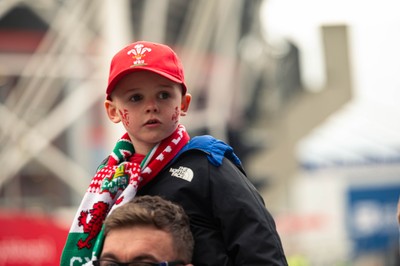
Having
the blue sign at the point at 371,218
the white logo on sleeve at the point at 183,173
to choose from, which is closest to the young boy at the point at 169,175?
the white logo on sleeve at the point at 183,173

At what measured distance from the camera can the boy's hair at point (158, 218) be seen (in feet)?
13.3

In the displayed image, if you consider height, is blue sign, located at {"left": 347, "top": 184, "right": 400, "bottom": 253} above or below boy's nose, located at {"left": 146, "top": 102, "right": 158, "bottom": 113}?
below

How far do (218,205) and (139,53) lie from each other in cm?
65

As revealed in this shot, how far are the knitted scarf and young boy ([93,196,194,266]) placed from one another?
13.3 inches

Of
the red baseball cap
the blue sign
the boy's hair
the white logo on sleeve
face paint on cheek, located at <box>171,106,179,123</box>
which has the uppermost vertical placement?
the red baseball cap

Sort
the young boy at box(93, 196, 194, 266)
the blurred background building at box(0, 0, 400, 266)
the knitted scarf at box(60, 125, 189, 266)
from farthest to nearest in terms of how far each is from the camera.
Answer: the blurred background building at box(0, 0, 400, 266)
the knitted scarf at box(60, 125, 189, 266)
the young boy at box(93, 196, 194, 266)

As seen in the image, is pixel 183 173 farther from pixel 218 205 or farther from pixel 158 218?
pixel 158 218

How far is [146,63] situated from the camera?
14.8 feet

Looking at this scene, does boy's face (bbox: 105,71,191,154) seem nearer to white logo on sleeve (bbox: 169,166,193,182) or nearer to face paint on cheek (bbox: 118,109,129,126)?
face paint on cheek (bbox: 118,109,129,126)

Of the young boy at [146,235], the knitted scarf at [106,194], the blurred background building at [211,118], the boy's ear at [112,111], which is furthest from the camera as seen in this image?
the blurred background building at [211,118]

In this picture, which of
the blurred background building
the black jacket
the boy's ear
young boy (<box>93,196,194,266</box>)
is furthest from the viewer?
Result: the blurred background building

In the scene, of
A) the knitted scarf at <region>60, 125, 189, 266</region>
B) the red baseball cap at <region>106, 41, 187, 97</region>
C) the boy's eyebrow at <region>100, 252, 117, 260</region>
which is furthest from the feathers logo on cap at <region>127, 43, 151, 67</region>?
the boy's eyebrow at <region>100, 252, 117, 260</region>

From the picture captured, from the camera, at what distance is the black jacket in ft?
14.3

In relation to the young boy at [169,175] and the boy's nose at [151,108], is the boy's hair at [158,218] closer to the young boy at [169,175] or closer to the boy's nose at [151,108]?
the young boy at [169,175]
